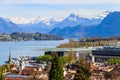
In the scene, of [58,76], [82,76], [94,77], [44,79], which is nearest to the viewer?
[82,76]

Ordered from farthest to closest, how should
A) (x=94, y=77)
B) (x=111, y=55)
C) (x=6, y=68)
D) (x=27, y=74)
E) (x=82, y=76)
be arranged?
(x=111, y=55)
(x=6, y=68)
(x=27, y=74)
(x=94, y=77)
(x=82, y=76)

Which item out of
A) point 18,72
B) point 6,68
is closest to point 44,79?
point 18,72

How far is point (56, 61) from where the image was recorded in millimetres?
21844

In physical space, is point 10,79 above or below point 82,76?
below

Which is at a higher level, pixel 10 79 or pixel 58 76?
pixel 58 76

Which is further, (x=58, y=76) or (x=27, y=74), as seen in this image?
(x=27, y=74)

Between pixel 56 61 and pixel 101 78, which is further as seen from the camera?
pixel 101 78

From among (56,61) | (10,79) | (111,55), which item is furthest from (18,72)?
(111,55)

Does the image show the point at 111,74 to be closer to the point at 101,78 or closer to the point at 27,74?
the point at 101,78

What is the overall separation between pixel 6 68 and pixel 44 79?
803 inches

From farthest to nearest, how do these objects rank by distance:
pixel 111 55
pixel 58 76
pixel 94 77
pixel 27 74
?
1. pixel 111 55
2. pixel 27 74
3. pixel 94 77
4. pixel 58 76

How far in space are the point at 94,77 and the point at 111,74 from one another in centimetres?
201

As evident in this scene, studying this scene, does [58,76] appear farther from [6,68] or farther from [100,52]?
[100,52]

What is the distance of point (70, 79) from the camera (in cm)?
3550
